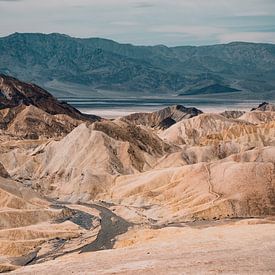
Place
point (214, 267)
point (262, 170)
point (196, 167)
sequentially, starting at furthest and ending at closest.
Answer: point (196, 167) → point (262, 170) → point (214, 267)

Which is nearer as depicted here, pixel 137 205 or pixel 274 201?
pixel 274 201

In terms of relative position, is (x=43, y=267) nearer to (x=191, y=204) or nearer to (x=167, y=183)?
(x=191, y=204)

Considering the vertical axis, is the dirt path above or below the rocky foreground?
below

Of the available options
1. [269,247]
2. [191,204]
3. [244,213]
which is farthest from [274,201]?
[269,247]

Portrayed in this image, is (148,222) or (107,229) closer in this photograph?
(107,229)

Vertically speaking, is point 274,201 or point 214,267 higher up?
point 214,267

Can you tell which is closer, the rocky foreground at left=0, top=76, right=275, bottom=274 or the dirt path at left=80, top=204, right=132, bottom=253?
the rocky foreground at left=0, top=76, right=275, bottom=274

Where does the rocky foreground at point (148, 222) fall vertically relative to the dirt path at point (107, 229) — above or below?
above

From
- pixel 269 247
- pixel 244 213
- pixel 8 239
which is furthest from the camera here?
pixel 244 213

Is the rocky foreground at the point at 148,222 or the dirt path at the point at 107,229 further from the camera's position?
the dirt path at the point at 107,229
